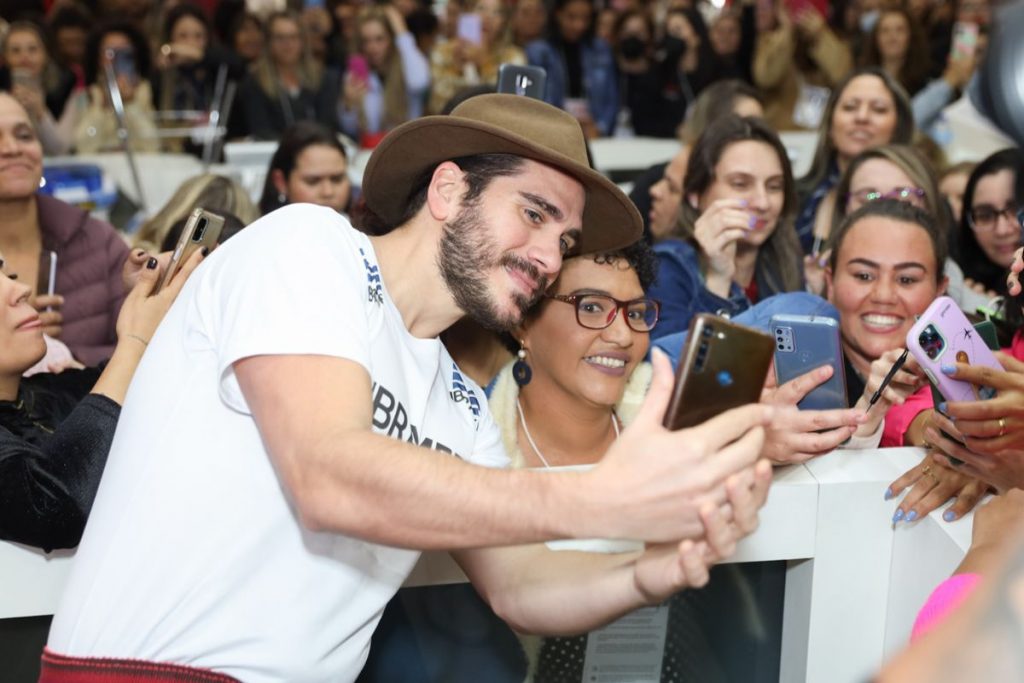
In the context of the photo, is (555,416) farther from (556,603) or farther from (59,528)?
(59,528)

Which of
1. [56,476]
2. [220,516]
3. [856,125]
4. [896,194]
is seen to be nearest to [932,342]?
[220,516]

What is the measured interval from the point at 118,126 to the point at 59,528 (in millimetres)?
4471

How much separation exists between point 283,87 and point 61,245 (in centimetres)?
345

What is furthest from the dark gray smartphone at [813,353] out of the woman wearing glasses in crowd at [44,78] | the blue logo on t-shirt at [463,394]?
the woman wearing glasses in crowd at [44,78]

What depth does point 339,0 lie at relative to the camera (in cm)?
822

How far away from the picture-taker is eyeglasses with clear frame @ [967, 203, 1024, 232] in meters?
3.45

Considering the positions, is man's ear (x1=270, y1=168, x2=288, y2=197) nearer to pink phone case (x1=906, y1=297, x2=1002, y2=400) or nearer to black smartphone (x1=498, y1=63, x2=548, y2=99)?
black smartphone (x1=498, y1=63, x2=548, y2=99)

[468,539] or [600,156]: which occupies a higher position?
[468,539]

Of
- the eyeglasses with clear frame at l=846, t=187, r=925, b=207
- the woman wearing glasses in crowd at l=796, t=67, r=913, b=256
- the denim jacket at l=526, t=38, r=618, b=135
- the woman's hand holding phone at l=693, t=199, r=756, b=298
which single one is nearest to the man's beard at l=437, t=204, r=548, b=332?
the woman's hand holding phone at l=693, t=199, r=756, b=298

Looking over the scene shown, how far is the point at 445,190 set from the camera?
184 cm

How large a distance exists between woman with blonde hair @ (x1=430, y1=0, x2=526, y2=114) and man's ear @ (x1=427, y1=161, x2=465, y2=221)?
15.0ft

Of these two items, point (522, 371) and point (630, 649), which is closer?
point (630, 649)

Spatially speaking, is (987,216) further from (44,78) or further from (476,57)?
(44,78)

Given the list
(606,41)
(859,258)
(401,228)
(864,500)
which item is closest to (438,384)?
(401,228)
